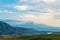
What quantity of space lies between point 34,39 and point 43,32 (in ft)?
36.6

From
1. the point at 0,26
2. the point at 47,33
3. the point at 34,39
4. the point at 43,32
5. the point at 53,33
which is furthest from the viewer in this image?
the point at 0,26

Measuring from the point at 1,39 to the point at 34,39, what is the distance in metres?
11.0

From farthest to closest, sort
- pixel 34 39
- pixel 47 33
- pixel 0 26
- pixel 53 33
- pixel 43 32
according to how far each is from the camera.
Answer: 1. pixel 0 26
2. pixel 53 33
3. pixel 47 33
4. pixel 43 32
5. pixel 34 39

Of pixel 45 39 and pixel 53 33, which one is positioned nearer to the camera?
pixel 45 39

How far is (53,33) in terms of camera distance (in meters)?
73.1

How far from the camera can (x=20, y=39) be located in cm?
5466

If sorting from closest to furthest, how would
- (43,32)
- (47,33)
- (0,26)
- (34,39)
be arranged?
(34,39) < (43,32) < (47,33) < (0,26)

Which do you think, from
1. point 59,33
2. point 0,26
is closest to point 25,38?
point 59,33

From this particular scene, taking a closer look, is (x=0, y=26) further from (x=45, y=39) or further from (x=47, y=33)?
(x=45, y=39)

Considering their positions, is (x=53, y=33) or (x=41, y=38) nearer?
(x=41, y=38)

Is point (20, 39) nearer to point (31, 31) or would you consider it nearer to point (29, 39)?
point (29, 39)

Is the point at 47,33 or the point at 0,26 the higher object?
the point at 0,26

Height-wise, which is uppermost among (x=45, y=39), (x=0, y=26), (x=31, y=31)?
(x=0, y=26)

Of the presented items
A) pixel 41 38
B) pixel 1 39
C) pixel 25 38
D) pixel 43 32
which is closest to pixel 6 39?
pixel 1 39
